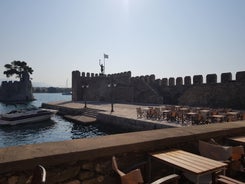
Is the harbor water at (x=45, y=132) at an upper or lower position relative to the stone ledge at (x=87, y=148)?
lower

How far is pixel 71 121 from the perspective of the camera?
2295cm

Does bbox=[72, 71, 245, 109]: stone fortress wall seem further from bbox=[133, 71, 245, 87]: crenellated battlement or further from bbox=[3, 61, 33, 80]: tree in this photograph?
bbox=[3, 61, 33, 80]: tree

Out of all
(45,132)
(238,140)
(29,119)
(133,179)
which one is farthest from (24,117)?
(133,179)

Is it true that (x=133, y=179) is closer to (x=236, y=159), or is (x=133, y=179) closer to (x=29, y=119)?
(x=236, y=159)

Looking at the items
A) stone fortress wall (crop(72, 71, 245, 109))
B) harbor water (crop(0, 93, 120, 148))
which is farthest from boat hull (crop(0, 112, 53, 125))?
stone fortress wall (crop(72, 71, 245, 109))

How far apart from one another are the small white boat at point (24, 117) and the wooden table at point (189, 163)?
22.0 meters

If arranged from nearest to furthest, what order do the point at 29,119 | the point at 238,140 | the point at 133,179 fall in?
the point at 133,179
the point at 238,140
the point at 29,119

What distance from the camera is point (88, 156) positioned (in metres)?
2.73

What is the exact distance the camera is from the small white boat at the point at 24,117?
2253cm

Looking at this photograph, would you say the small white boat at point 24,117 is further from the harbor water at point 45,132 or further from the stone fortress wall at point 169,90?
the stone fortress wall at point 169,90

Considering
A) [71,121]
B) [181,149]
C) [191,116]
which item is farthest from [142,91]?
[181,149]

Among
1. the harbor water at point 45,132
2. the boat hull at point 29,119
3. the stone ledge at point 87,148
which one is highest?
the stone ledge at point 87,148

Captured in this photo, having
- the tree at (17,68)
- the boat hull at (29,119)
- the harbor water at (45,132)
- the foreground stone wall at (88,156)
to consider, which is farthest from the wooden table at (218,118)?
the tree at (17,68)

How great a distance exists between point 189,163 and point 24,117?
889 inches
